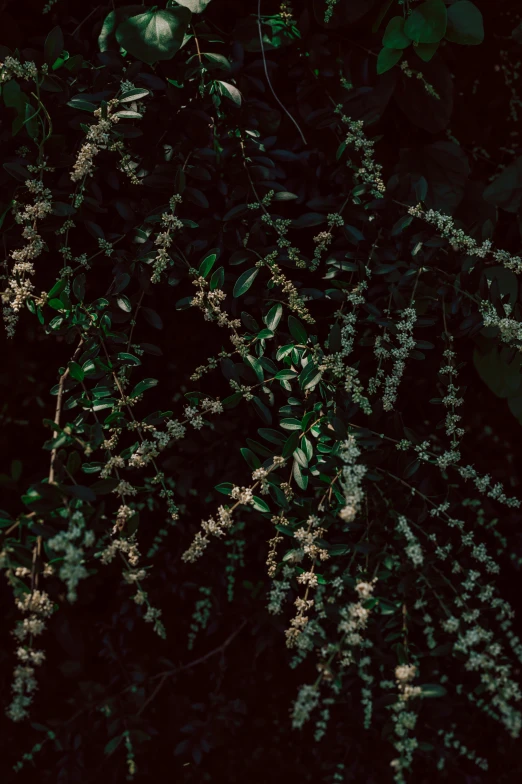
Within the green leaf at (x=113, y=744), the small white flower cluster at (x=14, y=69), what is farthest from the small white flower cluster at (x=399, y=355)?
the green leaf at (x=113, y=744)

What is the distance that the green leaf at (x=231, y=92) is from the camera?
5.19ft

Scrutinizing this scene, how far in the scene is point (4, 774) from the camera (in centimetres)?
207

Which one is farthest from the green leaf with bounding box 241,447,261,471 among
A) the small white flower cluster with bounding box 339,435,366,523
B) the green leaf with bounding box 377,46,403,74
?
the green leaf with bounding box 377,46,403,74

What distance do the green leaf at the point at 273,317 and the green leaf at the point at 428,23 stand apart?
78cm

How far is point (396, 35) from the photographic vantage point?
5.37ft

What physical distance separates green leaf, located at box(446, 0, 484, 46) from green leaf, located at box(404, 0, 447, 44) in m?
0.08

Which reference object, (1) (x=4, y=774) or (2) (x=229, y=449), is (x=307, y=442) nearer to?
(2) (x=229, y=449)

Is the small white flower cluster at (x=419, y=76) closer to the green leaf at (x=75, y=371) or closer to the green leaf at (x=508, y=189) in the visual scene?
the green leaf at (x=508, y=189)

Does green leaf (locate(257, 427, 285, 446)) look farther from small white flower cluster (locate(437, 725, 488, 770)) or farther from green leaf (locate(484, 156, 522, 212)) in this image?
small white flower cluster (locate(437, 725, 488, 770))

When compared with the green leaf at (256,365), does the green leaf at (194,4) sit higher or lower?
higher

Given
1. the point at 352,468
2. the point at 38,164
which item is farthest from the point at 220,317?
the point at 38,164

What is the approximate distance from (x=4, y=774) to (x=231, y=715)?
76 cm

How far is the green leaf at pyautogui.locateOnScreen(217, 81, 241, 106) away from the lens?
158 cm

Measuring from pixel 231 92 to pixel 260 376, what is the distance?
28.4 inches
